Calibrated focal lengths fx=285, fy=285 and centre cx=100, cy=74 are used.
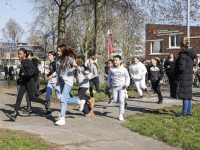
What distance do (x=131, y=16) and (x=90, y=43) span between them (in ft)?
104

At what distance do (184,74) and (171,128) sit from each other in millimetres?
1718

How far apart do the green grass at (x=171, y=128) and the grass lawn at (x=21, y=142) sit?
2.24m

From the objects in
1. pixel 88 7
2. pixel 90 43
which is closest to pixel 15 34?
pixel 90 43

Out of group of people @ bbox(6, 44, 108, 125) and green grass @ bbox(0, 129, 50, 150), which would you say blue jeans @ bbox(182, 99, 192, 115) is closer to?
Result: group of people @ bbox(6, 44, 108, 125)

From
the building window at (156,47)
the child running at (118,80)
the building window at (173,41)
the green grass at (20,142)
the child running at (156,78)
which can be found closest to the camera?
the green grass at (20,142)

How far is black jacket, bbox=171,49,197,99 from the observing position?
7469 mm

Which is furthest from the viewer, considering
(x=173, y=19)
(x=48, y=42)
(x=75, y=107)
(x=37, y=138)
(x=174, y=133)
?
(x=48, y=42)

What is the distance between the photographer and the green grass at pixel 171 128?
5409mm

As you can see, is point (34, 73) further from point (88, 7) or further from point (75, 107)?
point (88, 7)

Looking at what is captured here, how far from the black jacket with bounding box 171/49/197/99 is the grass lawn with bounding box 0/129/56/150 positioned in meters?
3.98

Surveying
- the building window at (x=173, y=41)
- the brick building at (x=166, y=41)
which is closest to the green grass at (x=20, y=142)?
the brick building at (x=166, y=41)

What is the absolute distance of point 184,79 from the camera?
7.53 meters

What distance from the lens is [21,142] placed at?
487cm

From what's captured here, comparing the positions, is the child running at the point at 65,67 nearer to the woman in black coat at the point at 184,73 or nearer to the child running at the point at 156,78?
the woman in black coat at the point at 184,73
